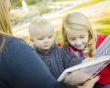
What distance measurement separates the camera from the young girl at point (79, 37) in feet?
7.32

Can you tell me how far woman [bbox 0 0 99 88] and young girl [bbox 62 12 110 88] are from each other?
89cm

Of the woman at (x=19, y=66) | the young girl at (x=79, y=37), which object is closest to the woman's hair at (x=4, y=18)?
the woman at (x=19, y=66)

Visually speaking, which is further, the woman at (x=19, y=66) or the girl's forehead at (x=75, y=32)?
the girl's forehead at (x=75, y=32)

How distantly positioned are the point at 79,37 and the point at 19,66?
99 cm

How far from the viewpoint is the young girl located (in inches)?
87.9

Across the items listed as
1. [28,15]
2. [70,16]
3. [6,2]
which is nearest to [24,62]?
[6,2]

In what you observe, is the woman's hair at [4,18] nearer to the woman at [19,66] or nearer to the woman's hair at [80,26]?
the woman at [19,66]

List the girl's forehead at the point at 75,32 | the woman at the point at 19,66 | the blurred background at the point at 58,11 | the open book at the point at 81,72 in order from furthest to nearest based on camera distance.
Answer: the blurred background at the point at 58,11 < the girl's forehead at the point at 75,32 < the open book at the point at 81,72 < the woman at the point at 19,66

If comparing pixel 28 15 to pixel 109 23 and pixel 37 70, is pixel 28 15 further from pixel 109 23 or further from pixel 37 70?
pixel 37 70

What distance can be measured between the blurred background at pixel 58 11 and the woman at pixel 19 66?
2.71m

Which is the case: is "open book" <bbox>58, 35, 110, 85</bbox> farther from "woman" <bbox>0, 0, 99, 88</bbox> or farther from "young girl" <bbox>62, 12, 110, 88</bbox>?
"young girl" <bbox>62, 12, 110, 88</bbox>

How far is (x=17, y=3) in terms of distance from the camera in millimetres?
3797

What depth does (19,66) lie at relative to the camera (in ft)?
4.24

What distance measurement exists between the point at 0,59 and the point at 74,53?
3.21 ft
